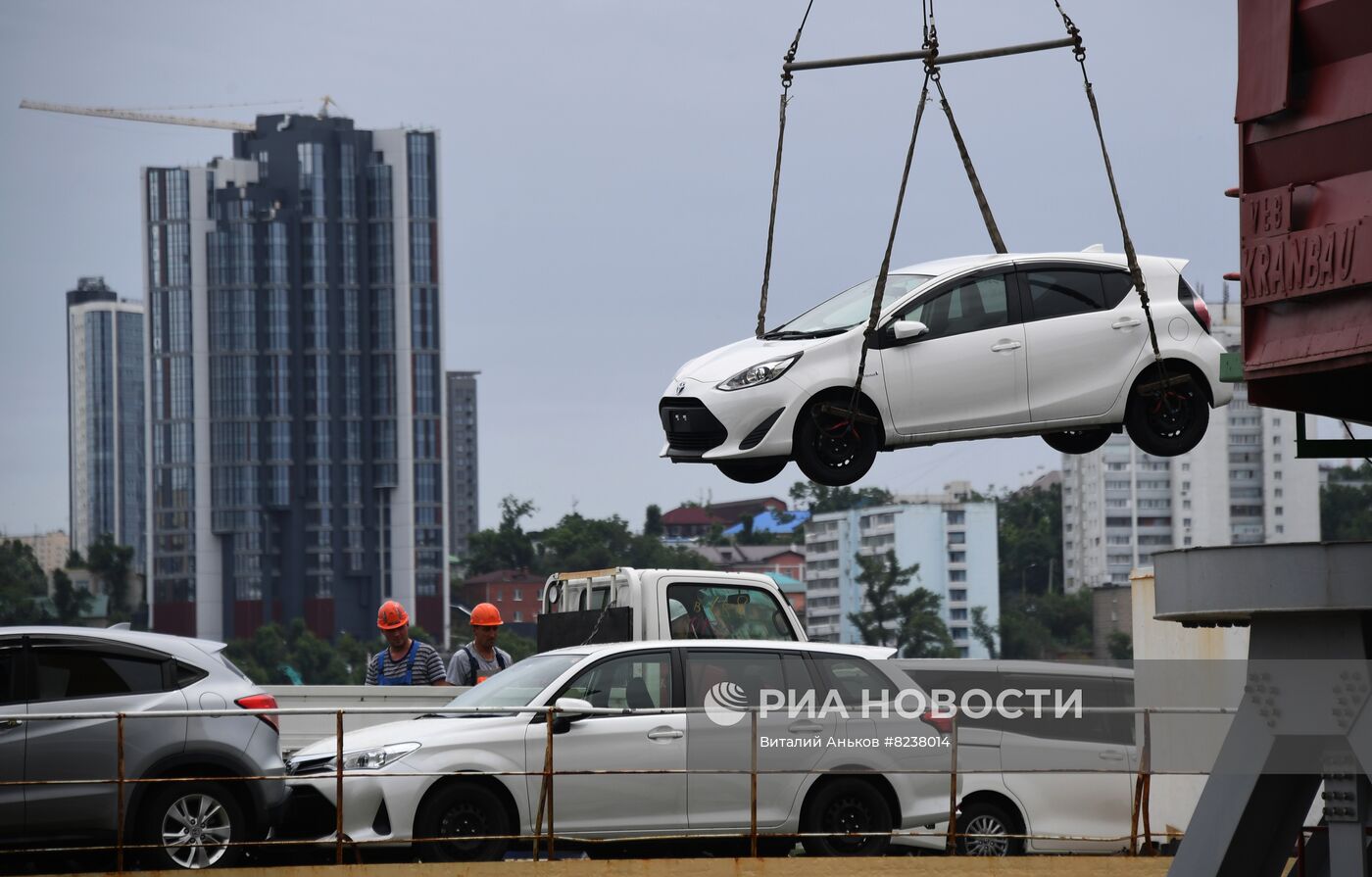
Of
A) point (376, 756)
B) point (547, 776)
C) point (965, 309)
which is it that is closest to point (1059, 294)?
point (965, 309)

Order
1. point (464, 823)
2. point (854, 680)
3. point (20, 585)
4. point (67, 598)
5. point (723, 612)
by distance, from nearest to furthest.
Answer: point (464, 823) → point (854, 680) → point (723, 612) → point (20, 585) → point (67, 598)

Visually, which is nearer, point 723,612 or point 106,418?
point 723,612

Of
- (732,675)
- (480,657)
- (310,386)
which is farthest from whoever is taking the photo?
(310,386)

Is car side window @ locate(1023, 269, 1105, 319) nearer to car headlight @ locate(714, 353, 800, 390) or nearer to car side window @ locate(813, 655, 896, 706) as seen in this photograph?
car headlight @ locate(714, 353, 800, 390)

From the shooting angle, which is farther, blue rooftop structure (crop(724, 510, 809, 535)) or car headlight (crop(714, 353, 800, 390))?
blue rooftop structure (crop(724, 510, 809, 535))

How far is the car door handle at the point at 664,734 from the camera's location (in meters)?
11.5

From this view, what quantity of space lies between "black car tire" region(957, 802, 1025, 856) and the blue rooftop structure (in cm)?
12635

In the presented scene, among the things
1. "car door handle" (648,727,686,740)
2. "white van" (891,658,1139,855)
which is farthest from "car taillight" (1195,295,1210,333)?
A: "car door handle" (648,727,686,740)

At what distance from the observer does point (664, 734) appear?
1152 centimetres

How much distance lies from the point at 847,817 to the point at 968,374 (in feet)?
10.6

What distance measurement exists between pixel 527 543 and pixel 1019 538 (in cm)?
4046

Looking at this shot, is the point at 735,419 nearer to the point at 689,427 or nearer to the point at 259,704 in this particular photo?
the point at 689,427

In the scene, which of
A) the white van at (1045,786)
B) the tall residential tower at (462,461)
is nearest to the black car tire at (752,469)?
the white van at (1045,786)

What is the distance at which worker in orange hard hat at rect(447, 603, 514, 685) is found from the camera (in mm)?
13383
